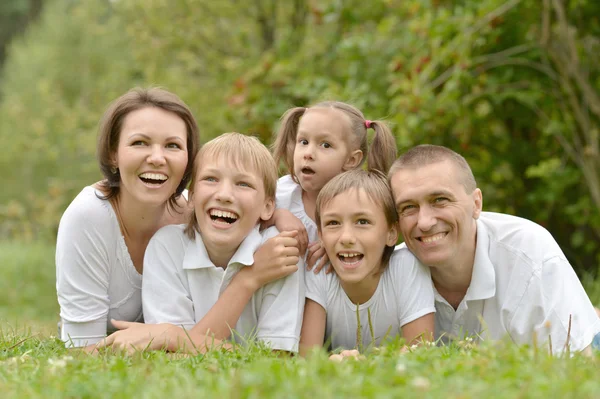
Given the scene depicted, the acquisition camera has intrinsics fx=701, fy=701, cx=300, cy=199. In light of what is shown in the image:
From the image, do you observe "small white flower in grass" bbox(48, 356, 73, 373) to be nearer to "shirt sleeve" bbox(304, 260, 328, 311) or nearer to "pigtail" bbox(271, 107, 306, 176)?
"shirt sleeve" bbox(304, 260, 328, 311)

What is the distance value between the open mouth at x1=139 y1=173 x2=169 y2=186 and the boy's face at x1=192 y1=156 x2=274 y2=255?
20 centimetres

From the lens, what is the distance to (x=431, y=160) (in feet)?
12.6

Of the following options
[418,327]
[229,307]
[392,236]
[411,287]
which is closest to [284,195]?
[392,236]

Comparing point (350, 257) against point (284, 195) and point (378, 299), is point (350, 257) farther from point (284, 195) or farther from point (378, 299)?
point (284, 195)

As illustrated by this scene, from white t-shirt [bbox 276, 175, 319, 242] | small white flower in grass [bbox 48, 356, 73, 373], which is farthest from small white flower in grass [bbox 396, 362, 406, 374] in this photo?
white t-shirt [bbox 276, 175, 319, 242]

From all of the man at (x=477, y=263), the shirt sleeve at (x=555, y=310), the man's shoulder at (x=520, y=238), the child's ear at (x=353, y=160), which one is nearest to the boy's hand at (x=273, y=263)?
the man at (x=477, y=263)

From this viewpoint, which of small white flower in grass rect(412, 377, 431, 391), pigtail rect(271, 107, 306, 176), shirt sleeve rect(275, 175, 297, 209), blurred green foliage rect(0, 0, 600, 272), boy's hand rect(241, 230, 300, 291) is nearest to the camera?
small white flower in grass rect(412, 377, 431, 391)

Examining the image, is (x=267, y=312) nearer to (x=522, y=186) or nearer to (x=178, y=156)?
(x=178, y=156)

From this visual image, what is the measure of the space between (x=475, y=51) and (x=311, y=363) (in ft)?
17.8

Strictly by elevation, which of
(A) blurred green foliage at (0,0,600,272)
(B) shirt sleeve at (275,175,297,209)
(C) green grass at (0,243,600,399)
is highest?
(A) blurred green foliage at (0,0,600,272)

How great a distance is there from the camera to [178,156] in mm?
4027

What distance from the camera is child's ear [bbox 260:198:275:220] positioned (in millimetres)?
4090

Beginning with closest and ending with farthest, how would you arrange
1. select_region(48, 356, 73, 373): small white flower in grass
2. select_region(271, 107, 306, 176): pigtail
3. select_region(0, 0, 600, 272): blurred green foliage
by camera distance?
select_region(48, 356, 73, 373): small white flower in grass, select_region(271, 107, 306, 176): pigtail, select_region(0, 0, 600, 272): blurred green foliage

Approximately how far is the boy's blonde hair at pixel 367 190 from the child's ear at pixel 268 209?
0.33m
